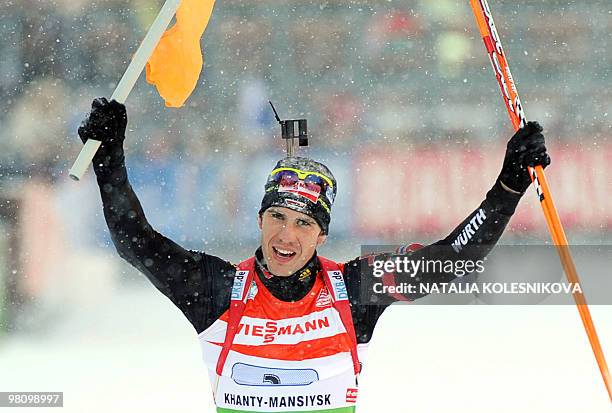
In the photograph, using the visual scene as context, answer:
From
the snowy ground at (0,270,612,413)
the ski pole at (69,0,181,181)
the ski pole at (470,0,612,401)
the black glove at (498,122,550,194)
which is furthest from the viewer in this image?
the snowy ground at (0,270,612,413)

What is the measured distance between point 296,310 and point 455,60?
5714 millimetres

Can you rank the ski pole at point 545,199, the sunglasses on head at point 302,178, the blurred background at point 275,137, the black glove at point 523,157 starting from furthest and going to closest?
the blurred background at point 275,137 → the ski pole at point 545,199 → the sunglasses on head at point 302,178 → the black glove at point 523,157

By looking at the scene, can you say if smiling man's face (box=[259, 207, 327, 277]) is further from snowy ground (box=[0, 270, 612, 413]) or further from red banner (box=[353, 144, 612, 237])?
red banner (box=[353, 144, 612, 237])

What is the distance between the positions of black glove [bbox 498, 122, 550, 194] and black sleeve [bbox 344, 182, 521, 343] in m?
0.04

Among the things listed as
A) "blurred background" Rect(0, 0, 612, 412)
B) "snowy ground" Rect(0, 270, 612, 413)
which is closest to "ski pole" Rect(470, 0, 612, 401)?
"snowy ground" Rect(0, 270, 612, 413)

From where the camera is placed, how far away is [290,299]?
10.2 feet

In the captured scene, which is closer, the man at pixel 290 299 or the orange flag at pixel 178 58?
the man at pixel 290 299

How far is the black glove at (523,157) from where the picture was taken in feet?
9.94

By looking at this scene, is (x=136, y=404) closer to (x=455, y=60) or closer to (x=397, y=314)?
(x=397, y=314)

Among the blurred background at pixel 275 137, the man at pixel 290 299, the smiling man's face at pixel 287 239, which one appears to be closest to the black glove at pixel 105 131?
the man at pixel 290 299

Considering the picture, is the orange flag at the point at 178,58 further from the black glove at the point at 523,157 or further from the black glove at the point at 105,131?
the black glove at the point at 523,157

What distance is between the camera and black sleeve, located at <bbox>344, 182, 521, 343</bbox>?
3082mm

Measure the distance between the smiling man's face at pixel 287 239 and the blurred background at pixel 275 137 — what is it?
3.55 m

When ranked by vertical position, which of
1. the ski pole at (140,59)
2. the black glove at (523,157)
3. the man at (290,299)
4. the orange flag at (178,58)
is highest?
the orange flag at (178,58)
